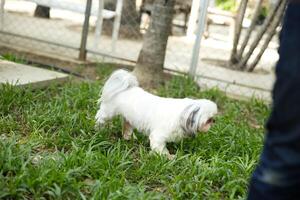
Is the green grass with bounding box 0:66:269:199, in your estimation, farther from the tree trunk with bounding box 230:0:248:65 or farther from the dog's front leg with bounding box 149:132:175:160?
the tree trunk with bounding box 230:0:248:65

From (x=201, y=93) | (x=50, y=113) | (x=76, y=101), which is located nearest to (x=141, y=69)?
(x=201, y=93)

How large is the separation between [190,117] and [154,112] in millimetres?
307

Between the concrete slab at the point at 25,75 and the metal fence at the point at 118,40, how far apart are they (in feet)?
4.61

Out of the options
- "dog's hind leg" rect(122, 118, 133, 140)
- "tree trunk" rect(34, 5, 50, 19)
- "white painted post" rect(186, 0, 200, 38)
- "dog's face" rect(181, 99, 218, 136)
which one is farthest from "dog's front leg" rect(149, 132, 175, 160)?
"tree trunk" rect(34, 5, 50, 19)

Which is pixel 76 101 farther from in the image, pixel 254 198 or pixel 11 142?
pixel 254 198

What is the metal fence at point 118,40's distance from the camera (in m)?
6.54

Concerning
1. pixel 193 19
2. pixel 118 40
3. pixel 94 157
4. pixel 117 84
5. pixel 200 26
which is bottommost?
pixel 94 157

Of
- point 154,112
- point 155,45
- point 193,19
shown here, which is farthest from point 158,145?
point 193,19

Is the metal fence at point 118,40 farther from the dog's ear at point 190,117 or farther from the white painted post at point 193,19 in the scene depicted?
the dog's ear at point 190,117

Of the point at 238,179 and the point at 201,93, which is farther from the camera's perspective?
the point at 201,93

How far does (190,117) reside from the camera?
334 centimetres

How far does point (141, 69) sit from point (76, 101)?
1500 mm

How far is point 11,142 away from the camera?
10.7 ft

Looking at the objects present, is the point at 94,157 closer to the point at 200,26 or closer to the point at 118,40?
the point at 200,26
